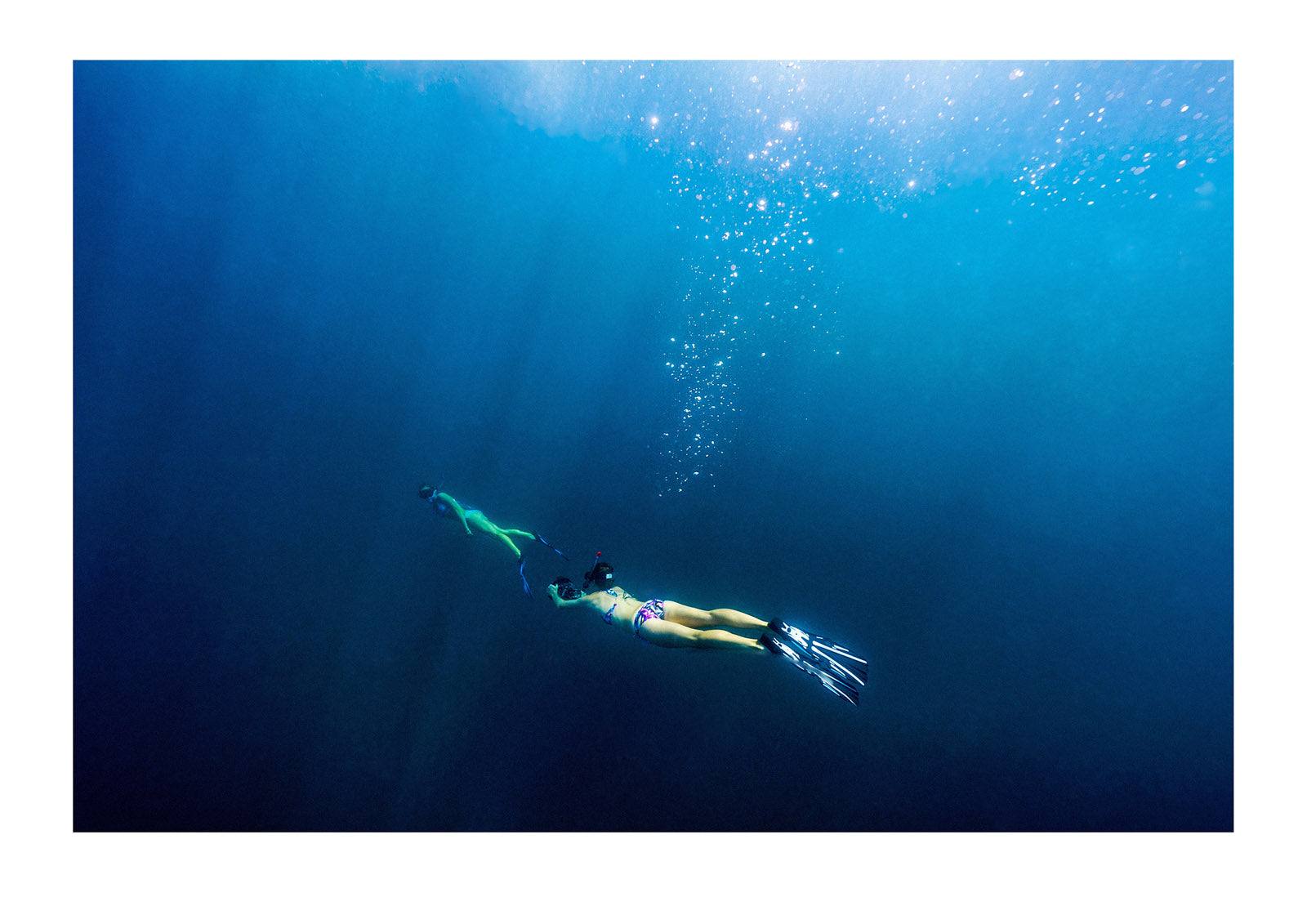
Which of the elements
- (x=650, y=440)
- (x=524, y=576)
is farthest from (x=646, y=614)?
(x=650, y=440)

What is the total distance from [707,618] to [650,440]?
5.60 ft

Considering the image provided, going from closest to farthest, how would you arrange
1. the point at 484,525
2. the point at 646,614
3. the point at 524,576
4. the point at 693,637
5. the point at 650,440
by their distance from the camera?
the point at 693,637
the point at 646,614
the point at 524,576
the point at 484,525
the point at 650,440

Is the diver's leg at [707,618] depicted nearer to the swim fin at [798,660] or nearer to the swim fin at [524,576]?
the swim fin at [798,660]

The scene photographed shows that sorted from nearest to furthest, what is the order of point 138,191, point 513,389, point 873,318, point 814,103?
point 814,103 → point 138,191 → point 873,318 → point 513,389

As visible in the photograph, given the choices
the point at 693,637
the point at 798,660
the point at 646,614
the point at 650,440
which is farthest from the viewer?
the point at 650,440

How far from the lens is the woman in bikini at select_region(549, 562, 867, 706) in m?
2.54

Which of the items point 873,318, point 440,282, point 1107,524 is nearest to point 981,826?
point 1107,524

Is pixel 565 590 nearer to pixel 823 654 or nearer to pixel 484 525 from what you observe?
pixel 484 525

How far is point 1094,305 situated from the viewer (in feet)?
12.1

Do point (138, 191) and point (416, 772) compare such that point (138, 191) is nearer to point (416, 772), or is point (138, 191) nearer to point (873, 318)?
point (416, 772)

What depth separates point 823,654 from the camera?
3.03 m

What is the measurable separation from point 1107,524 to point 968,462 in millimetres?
1156

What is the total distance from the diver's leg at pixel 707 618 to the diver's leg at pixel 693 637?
4 cm

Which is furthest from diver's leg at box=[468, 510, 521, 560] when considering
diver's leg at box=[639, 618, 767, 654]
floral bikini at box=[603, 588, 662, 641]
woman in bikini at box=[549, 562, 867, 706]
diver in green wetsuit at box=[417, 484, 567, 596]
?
diver's leg at box=[639, 618, 767, 654]
